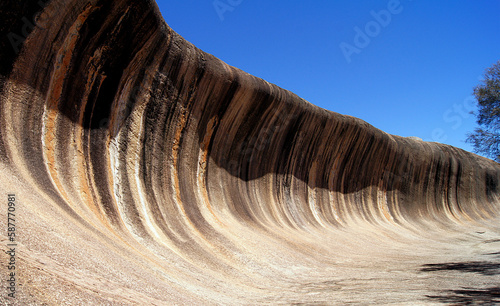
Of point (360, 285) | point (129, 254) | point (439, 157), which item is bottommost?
point (360, 285)

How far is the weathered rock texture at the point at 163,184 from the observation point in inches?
161

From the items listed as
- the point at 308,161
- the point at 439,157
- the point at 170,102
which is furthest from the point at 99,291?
the point at 439,157

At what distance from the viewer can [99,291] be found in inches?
121

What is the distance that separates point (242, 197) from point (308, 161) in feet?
13.5

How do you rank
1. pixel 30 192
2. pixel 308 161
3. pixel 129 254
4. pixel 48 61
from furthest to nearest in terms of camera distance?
pixel 308 161
pixel 48 61
pixel 129 254
pixel 30 192

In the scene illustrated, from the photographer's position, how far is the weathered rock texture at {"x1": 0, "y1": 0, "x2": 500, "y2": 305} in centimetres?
409

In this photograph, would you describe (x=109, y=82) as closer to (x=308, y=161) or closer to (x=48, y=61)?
(x=48, y=61)

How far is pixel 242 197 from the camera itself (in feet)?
34.2

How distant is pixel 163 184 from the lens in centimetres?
805

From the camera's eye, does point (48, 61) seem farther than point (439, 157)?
No

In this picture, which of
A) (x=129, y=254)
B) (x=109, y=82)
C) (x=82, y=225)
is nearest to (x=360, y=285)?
(x=129, y=254)

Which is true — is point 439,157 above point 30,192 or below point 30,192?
above

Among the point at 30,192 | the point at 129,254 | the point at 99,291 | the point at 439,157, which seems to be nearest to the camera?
the point at 99,291

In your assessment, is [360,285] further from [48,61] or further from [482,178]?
[482,178]
